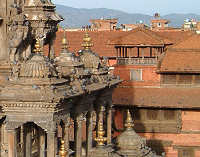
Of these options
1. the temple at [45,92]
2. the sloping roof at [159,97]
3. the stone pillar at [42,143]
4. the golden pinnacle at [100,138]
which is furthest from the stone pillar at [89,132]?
the sloping roof at [159,97]

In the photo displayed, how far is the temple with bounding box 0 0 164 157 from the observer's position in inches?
695

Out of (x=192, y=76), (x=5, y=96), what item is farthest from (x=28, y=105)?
(x=192, y=76)

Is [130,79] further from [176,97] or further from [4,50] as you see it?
[4,50]

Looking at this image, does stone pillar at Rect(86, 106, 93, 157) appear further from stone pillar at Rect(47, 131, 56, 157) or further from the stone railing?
the stone railing

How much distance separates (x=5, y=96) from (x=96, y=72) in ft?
18.6

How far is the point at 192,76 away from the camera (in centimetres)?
4400

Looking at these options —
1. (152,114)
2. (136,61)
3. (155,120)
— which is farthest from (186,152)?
(136,61)

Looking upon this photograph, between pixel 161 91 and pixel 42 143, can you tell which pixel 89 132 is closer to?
pixel 42 143

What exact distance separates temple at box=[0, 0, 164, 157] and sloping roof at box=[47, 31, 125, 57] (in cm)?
3027

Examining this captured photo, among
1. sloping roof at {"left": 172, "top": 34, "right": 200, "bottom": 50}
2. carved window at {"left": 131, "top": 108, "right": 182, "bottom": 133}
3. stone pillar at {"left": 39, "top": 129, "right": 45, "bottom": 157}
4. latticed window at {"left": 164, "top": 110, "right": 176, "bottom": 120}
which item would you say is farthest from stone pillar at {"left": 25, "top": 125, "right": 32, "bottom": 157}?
sloping roof at {"left": 172, "top": 34, "right": 200, "bottom": 50}

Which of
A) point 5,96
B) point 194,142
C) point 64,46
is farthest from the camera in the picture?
point 194,142

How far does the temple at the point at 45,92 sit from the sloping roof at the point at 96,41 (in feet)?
99.3

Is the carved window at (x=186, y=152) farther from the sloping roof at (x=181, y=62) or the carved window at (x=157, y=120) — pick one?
the sloping roof at (x=181, y=62)

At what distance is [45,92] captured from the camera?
17.4 m
